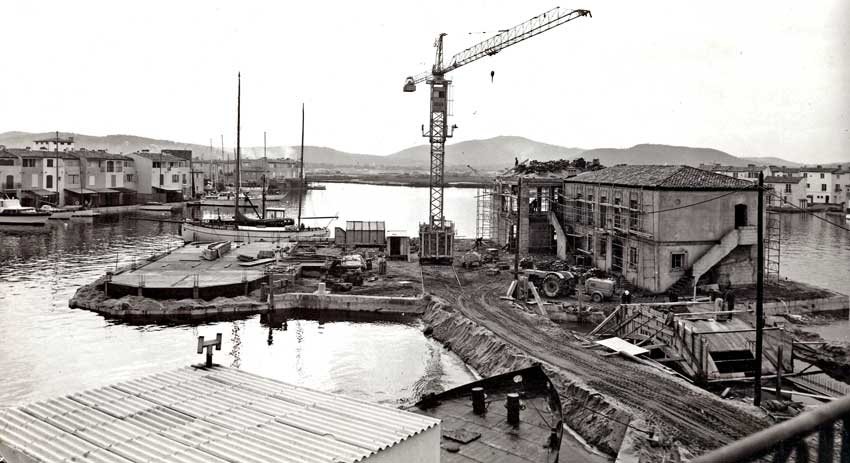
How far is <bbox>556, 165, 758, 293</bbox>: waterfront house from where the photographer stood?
31.4 metres

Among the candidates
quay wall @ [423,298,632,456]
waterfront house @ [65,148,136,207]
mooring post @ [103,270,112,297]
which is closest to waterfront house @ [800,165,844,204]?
quay wall @ [423,298,632,456]

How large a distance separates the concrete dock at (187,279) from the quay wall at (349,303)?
119 inches

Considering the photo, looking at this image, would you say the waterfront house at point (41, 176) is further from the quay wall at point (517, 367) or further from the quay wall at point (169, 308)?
the quay wall at point (517, 367)

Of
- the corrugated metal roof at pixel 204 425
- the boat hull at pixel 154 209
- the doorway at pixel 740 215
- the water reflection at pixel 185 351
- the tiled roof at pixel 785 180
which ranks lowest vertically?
the water reflection at pixel 185 351

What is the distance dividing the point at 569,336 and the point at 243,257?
24848 millimetres

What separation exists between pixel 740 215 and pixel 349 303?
63.7 ft

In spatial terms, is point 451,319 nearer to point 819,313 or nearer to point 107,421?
point 819,313

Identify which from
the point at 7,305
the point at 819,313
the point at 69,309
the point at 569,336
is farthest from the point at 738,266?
the point at 7,305

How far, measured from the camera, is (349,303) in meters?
32.1

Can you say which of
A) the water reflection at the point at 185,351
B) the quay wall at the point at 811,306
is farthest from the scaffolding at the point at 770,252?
the water reflection at the point at 185,351

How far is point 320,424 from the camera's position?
411 inches

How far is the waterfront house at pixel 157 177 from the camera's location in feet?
301

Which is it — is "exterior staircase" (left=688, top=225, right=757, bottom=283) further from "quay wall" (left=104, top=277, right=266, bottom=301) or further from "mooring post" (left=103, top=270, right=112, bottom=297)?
"mooring post" (left=103, top=270, right=112, bottom=297)

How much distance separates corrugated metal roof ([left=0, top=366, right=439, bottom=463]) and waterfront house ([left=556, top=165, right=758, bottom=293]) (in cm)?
2342
